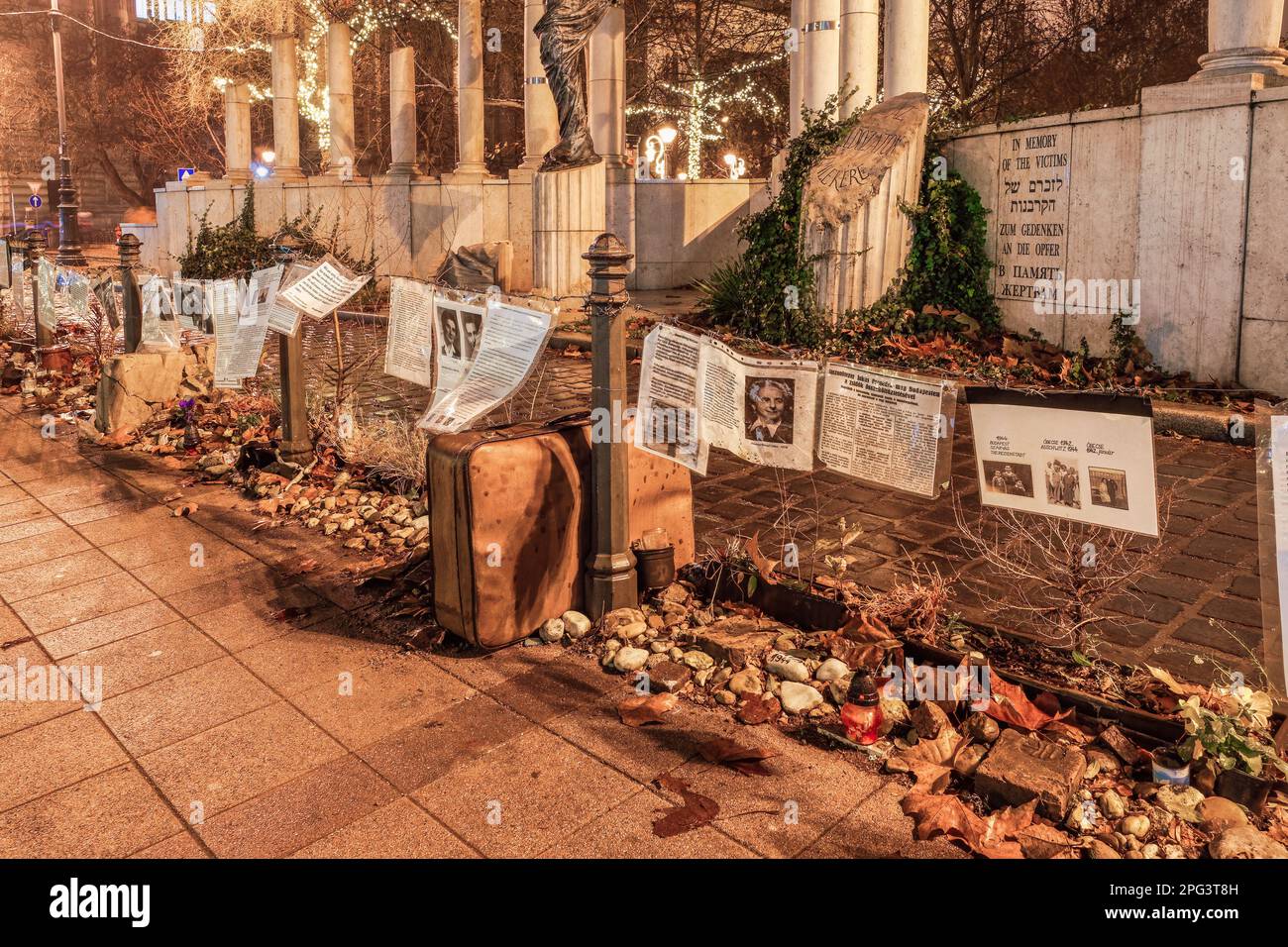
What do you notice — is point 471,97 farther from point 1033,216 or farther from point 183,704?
point 183,704

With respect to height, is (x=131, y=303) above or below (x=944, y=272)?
below

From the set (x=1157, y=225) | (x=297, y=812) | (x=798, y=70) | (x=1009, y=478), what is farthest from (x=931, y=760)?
(x=798, y=70)

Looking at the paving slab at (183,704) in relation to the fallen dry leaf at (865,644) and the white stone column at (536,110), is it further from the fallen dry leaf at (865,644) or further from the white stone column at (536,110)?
the white stone column at (536,110)

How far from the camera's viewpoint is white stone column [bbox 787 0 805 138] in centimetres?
1550

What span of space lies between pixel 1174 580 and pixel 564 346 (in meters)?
10.1

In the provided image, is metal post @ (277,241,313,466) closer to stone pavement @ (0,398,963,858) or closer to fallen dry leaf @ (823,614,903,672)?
stone pavement @ (0,398,963,858)

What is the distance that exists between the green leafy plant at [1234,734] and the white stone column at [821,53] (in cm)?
1232

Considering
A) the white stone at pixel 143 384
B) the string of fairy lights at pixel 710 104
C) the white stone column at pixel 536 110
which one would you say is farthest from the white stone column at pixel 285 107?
the white stone at pixel 143 384

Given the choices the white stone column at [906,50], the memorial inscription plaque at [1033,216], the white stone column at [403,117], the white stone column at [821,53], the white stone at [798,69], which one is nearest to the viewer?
the memorial inscription plaque at [1033,216]

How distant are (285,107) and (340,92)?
1.92 m

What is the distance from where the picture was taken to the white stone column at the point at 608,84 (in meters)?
18.6

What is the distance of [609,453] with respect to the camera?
4.98 meters

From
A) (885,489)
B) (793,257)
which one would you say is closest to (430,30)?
(793,257)

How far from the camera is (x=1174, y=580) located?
18.2 feet
